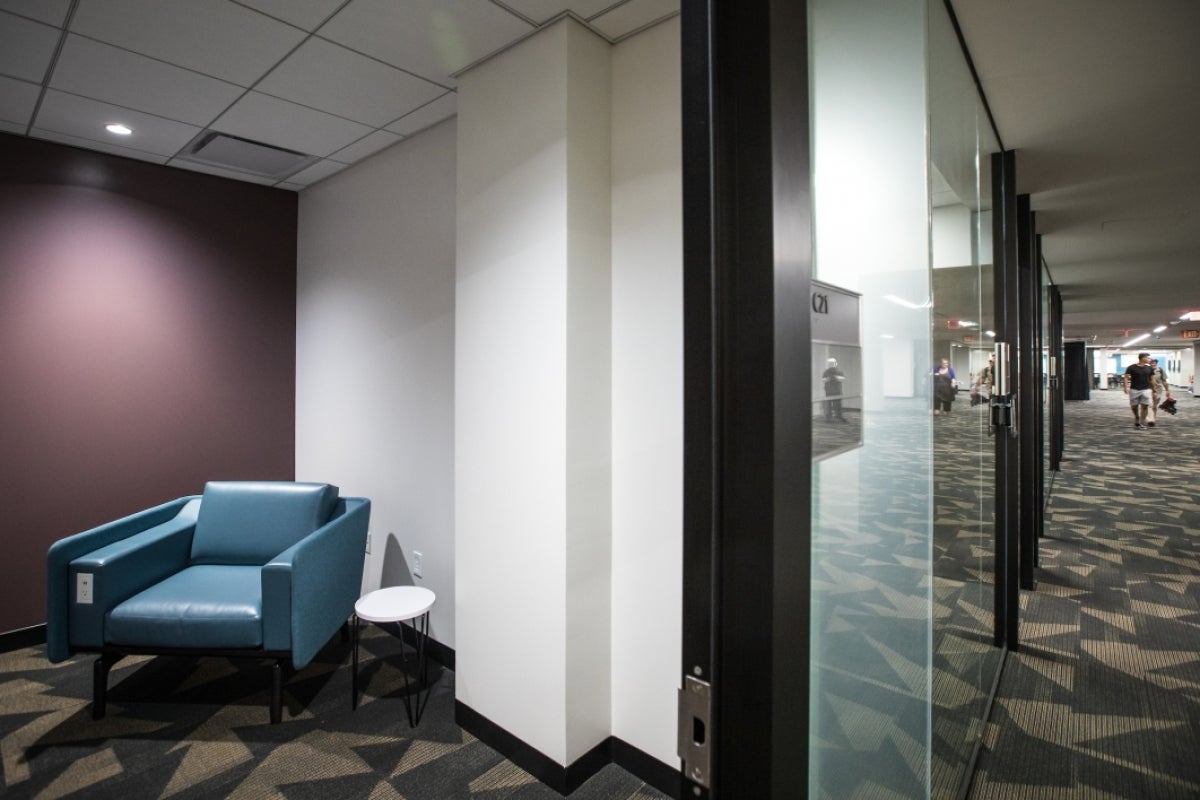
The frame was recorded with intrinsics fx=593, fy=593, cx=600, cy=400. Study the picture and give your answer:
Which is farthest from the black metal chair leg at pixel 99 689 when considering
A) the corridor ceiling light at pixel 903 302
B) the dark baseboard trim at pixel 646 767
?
the corridor ceiling light at pixel 903 302

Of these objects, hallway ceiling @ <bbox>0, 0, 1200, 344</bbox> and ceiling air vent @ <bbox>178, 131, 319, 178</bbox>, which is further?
ceiling air vent @ <bbox>178, 131, 319, 178</bbox>

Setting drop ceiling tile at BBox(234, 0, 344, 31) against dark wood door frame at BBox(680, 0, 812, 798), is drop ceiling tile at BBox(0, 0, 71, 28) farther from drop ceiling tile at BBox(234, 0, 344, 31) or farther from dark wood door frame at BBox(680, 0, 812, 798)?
dark wood door frame at BBox(680, 0, 812, 798)

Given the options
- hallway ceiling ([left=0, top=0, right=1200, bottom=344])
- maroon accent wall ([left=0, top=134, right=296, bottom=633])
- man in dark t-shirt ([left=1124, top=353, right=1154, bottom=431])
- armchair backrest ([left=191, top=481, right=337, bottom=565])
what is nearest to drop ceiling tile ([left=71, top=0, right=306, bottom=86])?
hallway ceiling ([left=0, top=0, right=1200, bottom=344])

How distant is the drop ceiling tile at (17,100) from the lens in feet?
5.91

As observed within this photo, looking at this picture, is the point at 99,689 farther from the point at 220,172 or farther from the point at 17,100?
the point at 220,172

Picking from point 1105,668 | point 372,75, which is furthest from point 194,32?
point 1105,668

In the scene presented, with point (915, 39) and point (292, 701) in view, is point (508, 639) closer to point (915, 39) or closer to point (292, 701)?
point (292, 701)

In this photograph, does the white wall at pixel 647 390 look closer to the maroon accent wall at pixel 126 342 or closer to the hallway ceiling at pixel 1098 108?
the hallway ceiling at pixel 1098 108

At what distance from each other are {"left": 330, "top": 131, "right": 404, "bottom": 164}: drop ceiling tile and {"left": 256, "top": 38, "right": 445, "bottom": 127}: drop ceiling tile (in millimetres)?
153

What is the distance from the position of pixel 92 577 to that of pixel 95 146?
167 centimetres

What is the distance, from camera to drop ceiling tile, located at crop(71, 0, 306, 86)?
140cm

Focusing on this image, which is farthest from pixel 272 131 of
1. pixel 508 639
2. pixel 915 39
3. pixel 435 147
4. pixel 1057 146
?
pixel 1057 146

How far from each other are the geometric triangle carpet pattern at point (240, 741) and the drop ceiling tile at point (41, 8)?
1.87 m

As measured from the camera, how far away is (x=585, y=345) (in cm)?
148
